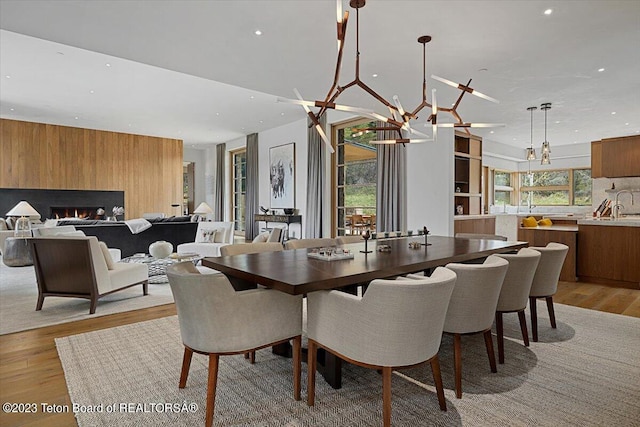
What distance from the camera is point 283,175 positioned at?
9.93 metres

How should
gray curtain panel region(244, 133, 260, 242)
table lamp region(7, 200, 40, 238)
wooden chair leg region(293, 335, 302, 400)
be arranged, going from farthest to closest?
gray curtain panel region(244, 133, 260, 242), table lamp region(7, 200, 40, 238), wooden chair leg region(293, 335, 302, 400)

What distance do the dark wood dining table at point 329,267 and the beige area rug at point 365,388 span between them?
348mm

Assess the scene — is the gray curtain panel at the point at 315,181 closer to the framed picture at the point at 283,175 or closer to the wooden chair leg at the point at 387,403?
the framed picture at the point at 283,175

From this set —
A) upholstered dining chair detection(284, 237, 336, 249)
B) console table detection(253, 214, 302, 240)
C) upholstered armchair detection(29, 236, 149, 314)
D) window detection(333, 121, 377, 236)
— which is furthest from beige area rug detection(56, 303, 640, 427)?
console table detection(253, 214, 302, 240)

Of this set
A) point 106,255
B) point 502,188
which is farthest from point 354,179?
point 502,188

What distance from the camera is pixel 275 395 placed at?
2154 mm

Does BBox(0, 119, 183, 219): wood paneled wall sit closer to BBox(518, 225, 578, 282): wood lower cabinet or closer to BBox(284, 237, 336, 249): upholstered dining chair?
BBox(284, 237, 336, 249): upholstered dining chair

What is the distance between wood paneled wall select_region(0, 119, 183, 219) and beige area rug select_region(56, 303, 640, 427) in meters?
8.56

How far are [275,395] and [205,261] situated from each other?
0.99 meters

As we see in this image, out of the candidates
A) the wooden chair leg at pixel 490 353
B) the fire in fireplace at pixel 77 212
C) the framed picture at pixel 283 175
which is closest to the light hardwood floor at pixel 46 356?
the wooden chair leg at pixel 490 353

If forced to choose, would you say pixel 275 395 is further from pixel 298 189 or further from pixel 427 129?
pixel 298 189

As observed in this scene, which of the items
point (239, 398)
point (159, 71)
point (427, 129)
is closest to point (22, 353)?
point (239, 398)

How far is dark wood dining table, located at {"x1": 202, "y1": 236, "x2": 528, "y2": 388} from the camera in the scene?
75.3 inches

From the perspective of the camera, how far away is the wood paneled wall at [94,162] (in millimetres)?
9297
